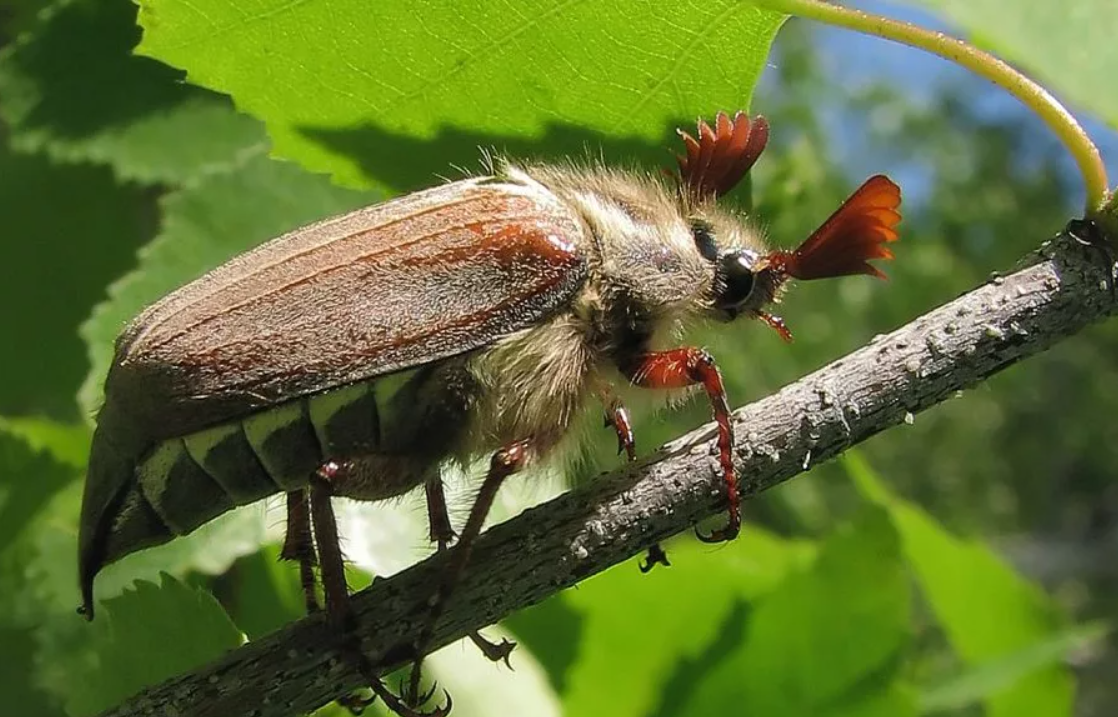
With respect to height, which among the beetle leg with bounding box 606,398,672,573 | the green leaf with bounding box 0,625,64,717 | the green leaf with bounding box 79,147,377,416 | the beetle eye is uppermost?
the green leaf with bounding box 79,147,377,416

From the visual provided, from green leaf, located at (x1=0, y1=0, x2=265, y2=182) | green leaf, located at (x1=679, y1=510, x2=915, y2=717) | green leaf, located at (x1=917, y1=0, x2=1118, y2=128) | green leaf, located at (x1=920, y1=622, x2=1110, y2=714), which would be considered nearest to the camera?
green leaf, located at (x1=917, y1=0, x2=1118, y2=128)

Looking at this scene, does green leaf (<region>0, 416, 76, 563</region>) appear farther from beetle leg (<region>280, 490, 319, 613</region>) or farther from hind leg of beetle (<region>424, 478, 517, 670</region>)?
hind leg of beetle (<region>424, 478, 517, 670</region>)

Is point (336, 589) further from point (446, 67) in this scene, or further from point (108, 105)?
point (108, 105)

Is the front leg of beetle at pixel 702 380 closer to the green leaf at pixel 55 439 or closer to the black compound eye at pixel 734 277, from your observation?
the black compound eye at pixel 734 277

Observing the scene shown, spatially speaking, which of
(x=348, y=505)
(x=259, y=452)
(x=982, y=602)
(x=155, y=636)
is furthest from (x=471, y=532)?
(x=982, y=602)

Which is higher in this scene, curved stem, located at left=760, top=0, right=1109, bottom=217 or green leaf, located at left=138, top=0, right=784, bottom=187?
green leaf, located at left=138, top=0, right=784, bottom=187

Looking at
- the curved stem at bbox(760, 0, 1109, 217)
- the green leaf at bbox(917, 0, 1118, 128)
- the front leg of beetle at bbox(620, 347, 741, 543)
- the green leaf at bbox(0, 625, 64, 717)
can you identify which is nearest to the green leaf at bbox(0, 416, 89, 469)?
the green leaf at bbox(0, 625, 64, 717)

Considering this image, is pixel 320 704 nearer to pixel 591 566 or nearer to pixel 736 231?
pixel 591 566

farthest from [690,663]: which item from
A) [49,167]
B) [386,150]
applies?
[49,167]
